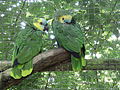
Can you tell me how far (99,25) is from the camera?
1744 mm

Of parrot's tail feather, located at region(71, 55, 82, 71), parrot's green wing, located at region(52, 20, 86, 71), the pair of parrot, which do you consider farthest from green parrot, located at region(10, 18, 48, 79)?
parrot's tail feather, located at region(71, 55, 82, 71)

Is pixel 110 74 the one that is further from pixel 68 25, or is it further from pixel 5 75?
pixel 5 75

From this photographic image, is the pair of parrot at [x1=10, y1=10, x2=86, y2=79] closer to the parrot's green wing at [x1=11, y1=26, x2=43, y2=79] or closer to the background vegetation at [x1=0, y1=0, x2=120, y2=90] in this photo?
the parrot's green wing at [x1=11, y1=26, x2=43, y2=79]

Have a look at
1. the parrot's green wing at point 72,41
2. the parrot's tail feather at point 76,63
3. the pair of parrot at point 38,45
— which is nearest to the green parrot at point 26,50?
the pair of parrot at point 38,45

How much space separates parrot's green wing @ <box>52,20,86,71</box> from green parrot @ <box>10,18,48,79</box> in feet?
0.41

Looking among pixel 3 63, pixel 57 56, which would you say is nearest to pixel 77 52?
pixel 57 56

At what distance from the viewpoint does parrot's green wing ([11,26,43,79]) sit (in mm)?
1245

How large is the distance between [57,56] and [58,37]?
0.45 feet

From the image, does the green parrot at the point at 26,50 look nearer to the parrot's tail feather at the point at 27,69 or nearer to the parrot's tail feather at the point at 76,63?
the parrot's tail feather at the point at 27,69

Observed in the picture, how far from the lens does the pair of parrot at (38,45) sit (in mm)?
1251

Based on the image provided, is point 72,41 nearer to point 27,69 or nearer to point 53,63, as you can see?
point 53,63

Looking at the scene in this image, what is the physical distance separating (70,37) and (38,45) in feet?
0.71

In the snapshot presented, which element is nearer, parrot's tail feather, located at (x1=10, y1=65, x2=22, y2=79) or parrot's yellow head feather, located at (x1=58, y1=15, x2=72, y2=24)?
parrot's tail feather, located at (x1=10, y1=65, x2=22, y2=79)

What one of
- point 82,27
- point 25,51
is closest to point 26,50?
point 25,51
